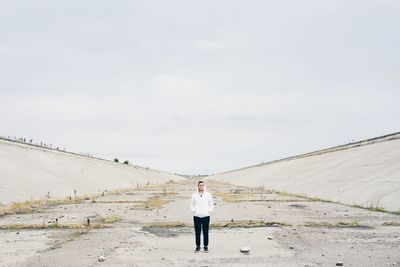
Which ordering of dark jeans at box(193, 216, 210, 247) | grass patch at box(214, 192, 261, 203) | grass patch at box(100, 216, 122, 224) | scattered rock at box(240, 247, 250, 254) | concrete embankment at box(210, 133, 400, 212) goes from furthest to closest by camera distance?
grass patch at box(214, 192, 261, 203), concrete embankment at box(210, 133, 400, 212), grass patch at box(100, 216, 122, 224), dark jeans at box(193, 216, 210, 247), scattered rock at box(240, 247, 250, 254)

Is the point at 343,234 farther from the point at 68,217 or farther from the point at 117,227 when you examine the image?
the point at 68,217

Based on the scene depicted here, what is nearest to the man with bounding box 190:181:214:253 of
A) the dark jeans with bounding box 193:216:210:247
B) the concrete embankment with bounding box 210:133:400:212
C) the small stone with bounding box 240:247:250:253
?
the dark jeans with bounding box 193:216:210:247

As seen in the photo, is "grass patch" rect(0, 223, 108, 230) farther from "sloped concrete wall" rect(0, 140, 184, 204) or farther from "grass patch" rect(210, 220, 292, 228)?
"sloped concrete wall" rect(0, 140, 184, 204)

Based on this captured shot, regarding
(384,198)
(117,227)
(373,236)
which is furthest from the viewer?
(384,198)

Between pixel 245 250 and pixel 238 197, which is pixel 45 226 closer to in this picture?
pixel 245 250

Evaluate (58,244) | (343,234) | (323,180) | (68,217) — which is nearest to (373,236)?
(343,234)

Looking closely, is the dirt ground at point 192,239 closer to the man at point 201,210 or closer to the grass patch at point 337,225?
the grass patch at point 337,225

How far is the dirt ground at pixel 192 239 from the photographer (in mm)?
13109

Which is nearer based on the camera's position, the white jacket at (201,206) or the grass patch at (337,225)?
the white jacket at (201,206)

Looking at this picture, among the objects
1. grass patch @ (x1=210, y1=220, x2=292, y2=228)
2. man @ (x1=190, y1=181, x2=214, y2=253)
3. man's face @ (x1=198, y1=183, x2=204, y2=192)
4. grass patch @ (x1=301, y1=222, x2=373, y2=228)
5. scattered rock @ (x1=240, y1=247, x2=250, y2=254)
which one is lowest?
scattered rock @ (x1=240, y1=247, x2=250, y2=254)

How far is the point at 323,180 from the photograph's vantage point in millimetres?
43938

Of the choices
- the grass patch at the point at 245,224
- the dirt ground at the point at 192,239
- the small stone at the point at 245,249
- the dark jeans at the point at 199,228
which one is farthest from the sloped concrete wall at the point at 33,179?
the small stone at the point at 245,249

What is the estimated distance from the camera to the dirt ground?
43.0ft

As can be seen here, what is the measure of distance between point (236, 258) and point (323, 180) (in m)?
32.2
